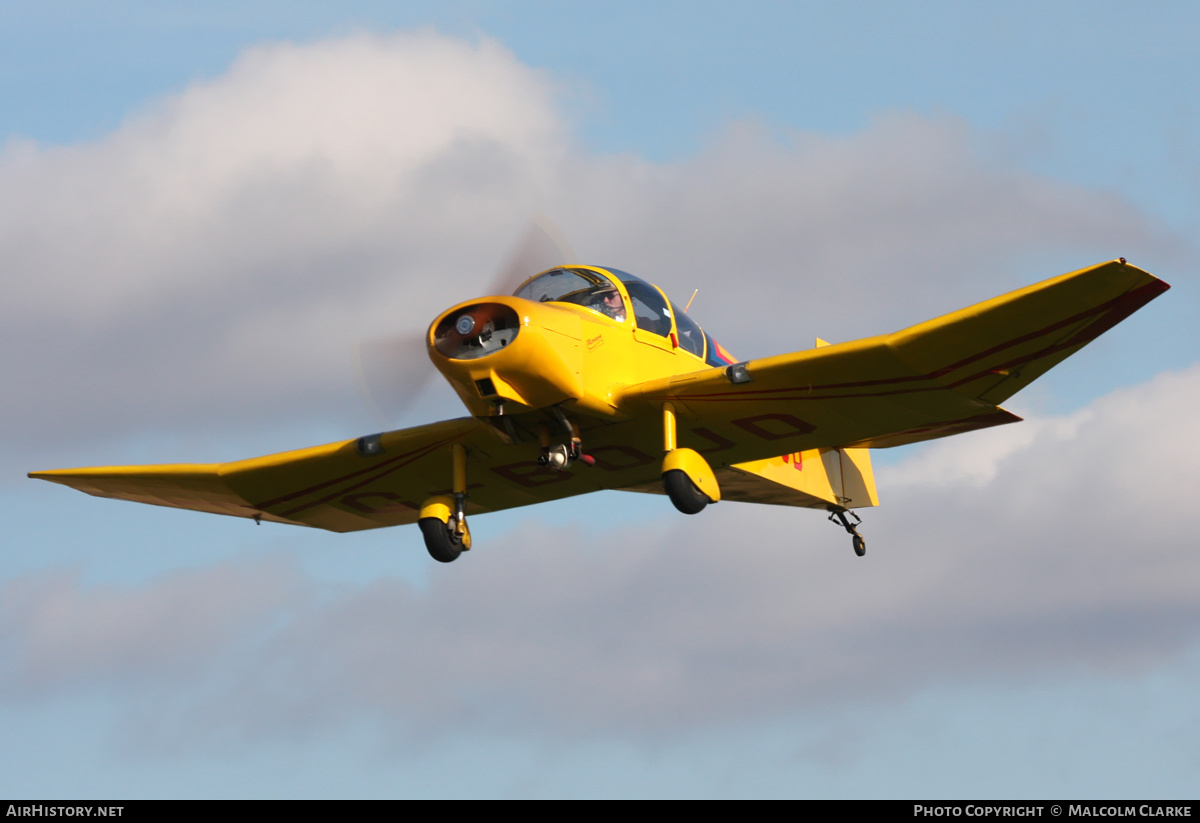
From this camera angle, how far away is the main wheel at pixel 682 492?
18172 mm

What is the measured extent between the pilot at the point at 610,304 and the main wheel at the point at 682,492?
7.52 feet

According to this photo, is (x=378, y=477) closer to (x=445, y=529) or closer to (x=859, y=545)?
(x=445, y=529)

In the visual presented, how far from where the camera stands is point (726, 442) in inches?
788

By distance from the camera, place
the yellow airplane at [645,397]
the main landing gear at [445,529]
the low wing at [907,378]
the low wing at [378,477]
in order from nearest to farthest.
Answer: the low wing at [907,378] → the yellow airplane at [645,397] → the main landing gear at [445,529] → the low wing at [378,477]

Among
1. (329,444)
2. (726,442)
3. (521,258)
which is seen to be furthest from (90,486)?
(726,442)

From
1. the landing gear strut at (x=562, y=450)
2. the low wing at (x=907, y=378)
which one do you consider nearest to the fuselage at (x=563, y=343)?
the landing gear strut at (x=562, y=450)

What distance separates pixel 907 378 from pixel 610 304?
375 cm

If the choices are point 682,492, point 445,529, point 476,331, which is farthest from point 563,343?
point 445,529

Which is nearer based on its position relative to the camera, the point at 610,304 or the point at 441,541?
the point at 610,304

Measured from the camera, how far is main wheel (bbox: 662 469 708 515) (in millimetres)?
18172

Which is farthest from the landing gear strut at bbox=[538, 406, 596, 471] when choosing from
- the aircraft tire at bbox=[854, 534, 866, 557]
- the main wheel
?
the aircraft tire at bbox=[854, 534, 866, 557]

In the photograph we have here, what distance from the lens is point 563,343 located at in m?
18.3

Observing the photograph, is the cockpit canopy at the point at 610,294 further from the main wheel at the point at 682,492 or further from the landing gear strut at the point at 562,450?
the main wheel at the point at 682,492
